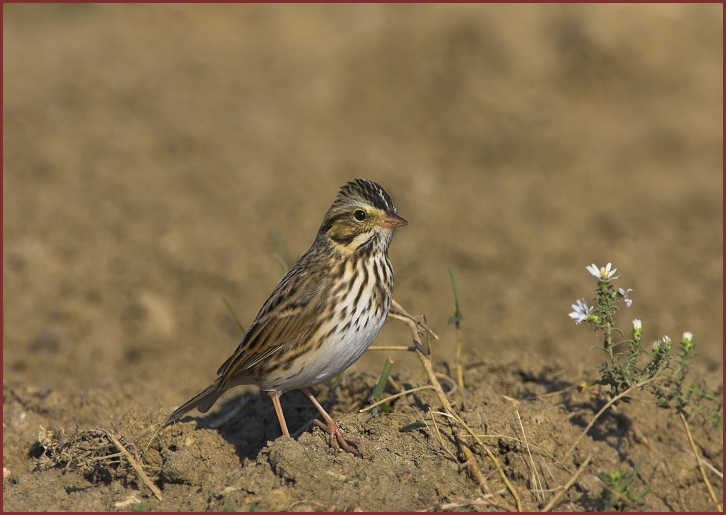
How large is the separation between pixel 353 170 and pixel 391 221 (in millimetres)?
6490

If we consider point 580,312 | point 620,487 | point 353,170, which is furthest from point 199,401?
point 353,170

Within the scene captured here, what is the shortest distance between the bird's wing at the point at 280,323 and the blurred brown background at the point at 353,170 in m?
1.34

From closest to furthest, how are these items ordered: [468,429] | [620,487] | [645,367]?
[620,487] < [468,429] < [645,367]

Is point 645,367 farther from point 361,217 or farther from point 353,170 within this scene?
point 353,170

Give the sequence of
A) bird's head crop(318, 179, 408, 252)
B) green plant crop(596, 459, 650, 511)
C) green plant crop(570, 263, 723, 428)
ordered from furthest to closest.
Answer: bird's head crop(318, 179, 408, 252) < green plant crop(570, 263, 723, 428) < green plant crop(596, 459, 650, 511)

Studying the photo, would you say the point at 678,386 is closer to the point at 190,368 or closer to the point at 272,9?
the point at 190,368

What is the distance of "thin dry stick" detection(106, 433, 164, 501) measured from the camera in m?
5.43

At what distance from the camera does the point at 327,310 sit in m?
5.75

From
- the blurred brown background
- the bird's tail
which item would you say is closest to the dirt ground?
the blurred brown background

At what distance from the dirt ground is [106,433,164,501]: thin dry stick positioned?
0.05 m

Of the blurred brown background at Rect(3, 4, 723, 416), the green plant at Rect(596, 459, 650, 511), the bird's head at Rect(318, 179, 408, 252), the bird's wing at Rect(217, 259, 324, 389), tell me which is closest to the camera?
the green plant at Rect(596, 459, 650, 511)

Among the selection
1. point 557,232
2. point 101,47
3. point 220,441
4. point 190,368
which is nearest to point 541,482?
point 220,441

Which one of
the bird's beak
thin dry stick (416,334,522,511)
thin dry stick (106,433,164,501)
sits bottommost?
thin dry stick (106,433,164,501)

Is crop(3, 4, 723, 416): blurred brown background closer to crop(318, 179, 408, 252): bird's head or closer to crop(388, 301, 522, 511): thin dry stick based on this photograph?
crop(388, 301, 522, 511): thin dry stick
